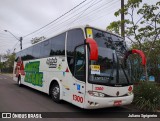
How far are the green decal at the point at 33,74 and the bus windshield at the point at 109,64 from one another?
16.1 feet

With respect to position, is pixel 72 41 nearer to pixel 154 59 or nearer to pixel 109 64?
pixel 109 64

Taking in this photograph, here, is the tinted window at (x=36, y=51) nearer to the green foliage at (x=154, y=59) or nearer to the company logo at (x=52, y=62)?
the company logo at (x=52, y=62)

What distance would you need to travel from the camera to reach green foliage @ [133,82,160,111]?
8.21 metres

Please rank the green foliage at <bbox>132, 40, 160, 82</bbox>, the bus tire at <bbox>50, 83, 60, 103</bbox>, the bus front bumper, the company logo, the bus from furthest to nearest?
the green foliage at <bbox>132, 40, 160, 82</bbox>
the company logo
the bus tire at <bbox>50, 83, 60, 103</bbox>
the bus
the bus front bumper

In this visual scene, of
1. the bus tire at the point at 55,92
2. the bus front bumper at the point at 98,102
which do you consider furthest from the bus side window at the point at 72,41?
the bus tire at the point at 55,92

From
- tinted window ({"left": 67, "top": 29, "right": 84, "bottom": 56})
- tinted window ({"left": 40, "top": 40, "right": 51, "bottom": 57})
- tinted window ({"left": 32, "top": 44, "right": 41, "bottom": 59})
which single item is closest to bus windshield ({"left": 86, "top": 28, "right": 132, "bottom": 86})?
tinted window ({"left": 67, "top": 29, "right": 84, "bottom": 56})

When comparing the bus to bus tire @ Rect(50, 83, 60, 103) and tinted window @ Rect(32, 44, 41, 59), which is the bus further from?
tinted window @ Rect(32, 44, 41, 59)

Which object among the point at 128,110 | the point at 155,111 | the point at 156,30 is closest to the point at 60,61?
the point at 128,110

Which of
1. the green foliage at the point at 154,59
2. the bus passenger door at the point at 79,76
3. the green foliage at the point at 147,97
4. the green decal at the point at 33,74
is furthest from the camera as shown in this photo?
the green foliage at the point at 154,59

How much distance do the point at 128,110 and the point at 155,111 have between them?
1.06 m

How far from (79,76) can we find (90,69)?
63 centimetres

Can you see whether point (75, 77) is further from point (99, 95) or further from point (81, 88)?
point (99, 95)

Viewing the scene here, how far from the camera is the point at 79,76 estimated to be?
23.6 feet

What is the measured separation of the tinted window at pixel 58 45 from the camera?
894cm
